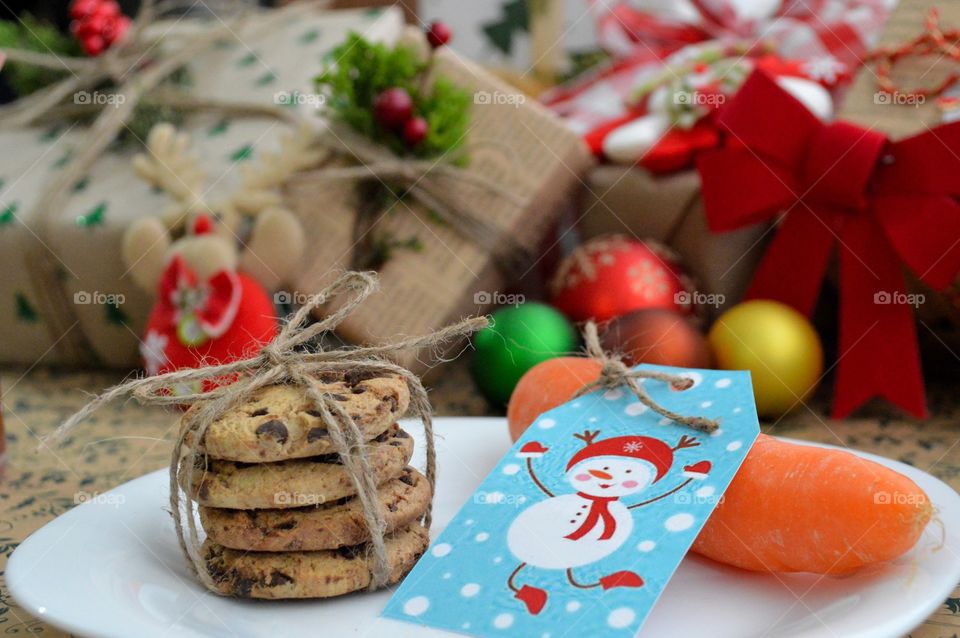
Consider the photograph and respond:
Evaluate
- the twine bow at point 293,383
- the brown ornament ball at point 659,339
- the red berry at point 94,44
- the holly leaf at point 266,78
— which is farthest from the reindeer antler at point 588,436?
the red berry at point 94,44

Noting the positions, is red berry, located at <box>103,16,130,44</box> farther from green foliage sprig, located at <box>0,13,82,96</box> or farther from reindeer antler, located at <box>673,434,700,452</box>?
reindeer antler, located at <box>673,434,700,452</box>

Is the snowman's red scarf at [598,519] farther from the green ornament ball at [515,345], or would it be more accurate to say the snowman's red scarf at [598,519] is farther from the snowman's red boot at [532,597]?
the green ornament ball at [515,345]

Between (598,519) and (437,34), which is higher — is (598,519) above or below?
Result: below

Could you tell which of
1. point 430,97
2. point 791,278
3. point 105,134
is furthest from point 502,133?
point 105,134

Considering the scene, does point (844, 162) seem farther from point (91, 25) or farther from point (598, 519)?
point (91, 25)

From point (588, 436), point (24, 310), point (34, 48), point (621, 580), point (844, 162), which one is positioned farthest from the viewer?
point (34, 48)

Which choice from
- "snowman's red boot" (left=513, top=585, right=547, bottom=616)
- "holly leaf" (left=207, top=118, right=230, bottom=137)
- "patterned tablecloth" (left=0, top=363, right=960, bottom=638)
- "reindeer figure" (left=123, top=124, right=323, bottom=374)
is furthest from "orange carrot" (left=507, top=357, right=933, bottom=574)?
"holly leaf" (left=207, top=118, right=230, bottom=137)

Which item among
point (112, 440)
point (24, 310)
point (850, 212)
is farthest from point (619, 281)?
point (24, 310)

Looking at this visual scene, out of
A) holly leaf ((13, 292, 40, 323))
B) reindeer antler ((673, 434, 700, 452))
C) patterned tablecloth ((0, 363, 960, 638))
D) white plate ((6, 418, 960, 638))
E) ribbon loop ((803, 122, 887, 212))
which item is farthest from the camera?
holly leaf ((13, 292, 40, 323))
